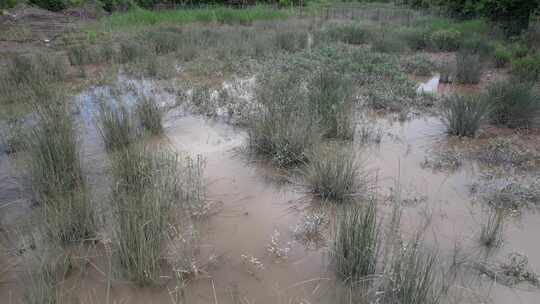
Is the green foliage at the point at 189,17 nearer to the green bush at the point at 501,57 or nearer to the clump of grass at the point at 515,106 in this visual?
the green bush at the point at 501,57

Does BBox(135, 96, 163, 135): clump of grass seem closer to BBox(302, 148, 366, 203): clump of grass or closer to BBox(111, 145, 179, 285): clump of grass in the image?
BBox(111, 145, 179, 285): clump of grass

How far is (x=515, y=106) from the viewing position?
4969mm

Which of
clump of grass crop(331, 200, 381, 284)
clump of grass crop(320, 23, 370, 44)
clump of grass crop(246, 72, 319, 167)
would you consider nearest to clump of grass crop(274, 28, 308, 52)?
clump of grass crop(320, 23, 370, 44)

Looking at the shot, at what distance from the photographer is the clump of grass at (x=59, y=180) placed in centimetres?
262

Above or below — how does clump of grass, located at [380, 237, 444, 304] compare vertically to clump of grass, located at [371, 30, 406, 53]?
below

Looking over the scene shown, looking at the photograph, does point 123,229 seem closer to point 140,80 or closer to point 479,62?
point 140,80

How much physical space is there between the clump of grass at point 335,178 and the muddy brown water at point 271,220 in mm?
175

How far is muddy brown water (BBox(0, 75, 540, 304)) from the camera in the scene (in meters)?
2.35

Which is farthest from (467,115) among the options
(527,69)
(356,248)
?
(527,69)

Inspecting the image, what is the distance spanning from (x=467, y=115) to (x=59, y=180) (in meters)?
4.50

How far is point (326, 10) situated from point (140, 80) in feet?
45.1

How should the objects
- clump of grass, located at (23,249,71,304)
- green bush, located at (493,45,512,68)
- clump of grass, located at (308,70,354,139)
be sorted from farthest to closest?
green bush, located at (493,45,512,68)
clump of grass, located at (308,70,354,139)
clump of grass, located at (23,249,71,304)

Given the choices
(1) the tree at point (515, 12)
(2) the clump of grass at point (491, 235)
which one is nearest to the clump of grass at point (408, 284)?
(2) the clump of grass at point (491, 235)

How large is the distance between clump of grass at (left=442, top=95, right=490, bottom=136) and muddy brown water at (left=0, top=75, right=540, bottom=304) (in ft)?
0.65
